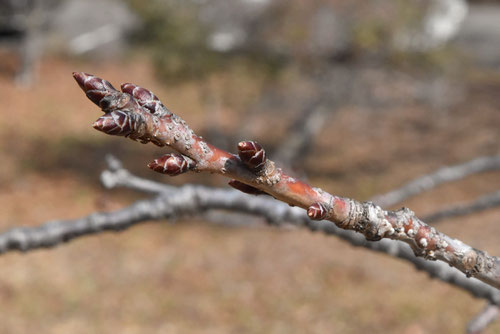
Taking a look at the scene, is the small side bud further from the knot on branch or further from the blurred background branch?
the blurred background branch

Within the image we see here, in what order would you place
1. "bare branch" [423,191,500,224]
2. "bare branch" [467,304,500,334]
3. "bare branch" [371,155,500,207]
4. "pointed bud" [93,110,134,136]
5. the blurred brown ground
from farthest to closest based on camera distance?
the blurred brown ground → "bare branch" [371,155,500,207] → "bare branch" [423,191,500,224] → "bare branch" [467,304,500,334] → "pointed bud" [93,110,134,136]

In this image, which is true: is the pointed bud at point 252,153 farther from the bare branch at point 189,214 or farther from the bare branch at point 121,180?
the bare branch at point 121,180

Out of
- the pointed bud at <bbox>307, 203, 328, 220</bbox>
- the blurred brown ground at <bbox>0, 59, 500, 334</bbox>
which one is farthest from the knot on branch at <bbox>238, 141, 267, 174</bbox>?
the blurred brown ground at <bbox>0, 59, 500, 334</bbox>

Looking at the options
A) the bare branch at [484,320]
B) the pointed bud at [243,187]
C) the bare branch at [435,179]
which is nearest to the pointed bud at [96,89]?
the pointed bud at [243,187]

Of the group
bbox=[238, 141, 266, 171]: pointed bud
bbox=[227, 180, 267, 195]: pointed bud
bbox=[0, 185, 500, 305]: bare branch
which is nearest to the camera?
bbox=[238, 141, 266, 171]: pointed bud

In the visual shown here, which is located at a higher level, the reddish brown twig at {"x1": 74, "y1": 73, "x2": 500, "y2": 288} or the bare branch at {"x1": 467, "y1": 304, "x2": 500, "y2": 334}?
the bare branch at {"x1": 467, "y1": 304, "x2": 500, "y2": 334}

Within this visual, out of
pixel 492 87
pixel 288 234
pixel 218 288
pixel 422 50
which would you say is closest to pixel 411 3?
pixel 422 50

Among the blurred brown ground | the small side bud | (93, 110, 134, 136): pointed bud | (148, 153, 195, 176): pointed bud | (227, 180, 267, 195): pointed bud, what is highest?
the blurred brown ground

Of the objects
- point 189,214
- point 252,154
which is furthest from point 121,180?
point 252,154
